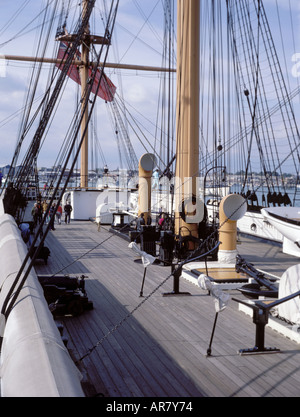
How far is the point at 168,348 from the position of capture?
5855 mm

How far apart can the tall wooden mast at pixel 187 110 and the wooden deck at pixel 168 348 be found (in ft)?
8.95

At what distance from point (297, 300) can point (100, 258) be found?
23.2ft

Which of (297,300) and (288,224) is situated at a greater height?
(288,224)

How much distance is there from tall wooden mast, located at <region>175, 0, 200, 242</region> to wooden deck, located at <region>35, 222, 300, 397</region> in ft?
8.95

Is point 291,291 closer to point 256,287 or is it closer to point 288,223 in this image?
point 256,287

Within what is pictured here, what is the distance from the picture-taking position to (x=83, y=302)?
24.3 ft

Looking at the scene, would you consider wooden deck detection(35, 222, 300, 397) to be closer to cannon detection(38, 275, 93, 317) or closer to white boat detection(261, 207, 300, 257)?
cannon detection(38, 275, 93, 317)

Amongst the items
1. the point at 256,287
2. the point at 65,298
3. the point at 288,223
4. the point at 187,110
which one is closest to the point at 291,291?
the point at 256,287

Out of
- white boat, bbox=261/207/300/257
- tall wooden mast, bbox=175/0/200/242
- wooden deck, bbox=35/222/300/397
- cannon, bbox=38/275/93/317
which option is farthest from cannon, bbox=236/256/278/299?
tall wooden mast, bbox=175/0/200/242

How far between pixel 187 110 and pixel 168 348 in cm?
782

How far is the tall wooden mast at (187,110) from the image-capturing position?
12047 mm
